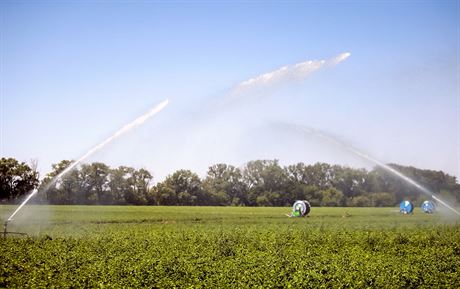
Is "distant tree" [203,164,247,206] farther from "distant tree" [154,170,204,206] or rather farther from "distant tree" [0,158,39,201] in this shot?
"distant tree" [0,158,39,201]

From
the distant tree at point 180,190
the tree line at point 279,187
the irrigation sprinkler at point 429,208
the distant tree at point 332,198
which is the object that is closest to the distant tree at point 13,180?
the tree line at point 279,187

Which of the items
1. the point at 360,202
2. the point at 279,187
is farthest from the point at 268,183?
the point at 360,202

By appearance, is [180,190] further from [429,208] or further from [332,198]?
[429,208]

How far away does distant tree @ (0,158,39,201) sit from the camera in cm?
5795

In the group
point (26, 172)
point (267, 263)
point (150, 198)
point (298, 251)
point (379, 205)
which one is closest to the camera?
point (267, 263)

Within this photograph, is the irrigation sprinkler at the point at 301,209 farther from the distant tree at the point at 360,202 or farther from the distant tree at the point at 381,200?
the distant tree at the point at 381,200

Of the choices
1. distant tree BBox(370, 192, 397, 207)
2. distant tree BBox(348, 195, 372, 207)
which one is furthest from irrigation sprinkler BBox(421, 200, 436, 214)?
distant tree BBox(370, 192, 397, 207)

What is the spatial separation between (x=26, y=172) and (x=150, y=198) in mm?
39934

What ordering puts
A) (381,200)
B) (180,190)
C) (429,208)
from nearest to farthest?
(429,208) < (180,190) < (381,200)

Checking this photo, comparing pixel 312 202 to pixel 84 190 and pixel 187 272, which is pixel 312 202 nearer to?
pixel 84 190

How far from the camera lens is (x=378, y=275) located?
43.5ft

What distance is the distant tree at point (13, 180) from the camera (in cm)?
5795

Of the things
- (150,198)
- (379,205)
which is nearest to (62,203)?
(150,198)

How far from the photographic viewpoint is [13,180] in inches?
2387
